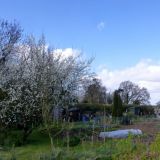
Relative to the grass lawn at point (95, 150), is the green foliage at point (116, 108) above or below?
above

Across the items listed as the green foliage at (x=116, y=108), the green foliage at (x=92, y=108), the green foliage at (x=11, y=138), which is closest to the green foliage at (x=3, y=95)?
the green foliage at (x=11, y=138)

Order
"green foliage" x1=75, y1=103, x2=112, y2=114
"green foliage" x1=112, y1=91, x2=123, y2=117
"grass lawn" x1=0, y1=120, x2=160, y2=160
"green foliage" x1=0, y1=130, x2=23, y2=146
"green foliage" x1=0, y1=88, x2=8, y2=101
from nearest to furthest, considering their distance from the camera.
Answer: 1. "grass lawn" x1=0, y1=120, x2=160, y2=160
2. "green foliage" x1=0, y1=130, x2=23, y2=146
3. "green foliage" x1=0, y1=88, x2=8, y2=101
4. "green foliage" x1=112, y1=91, x2=123, y2=117
5. "green foliage" x1=75, y1=103, x2=112, y2=114

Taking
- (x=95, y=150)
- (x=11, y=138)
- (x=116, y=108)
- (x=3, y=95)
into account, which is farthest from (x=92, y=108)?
(x=95, y=150)

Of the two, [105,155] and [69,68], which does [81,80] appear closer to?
[69,68]

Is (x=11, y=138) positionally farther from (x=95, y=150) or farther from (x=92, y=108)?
(x=92, y=108)

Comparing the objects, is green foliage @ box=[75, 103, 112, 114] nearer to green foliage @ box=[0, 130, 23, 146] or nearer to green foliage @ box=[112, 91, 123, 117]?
green foliage @ box=[112, 91, 123, 117]

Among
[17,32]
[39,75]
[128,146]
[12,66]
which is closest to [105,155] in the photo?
[128,146]

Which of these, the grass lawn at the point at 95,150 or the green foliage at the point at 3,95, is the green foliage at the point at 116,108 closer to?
the grass lawn at the point at 95,150

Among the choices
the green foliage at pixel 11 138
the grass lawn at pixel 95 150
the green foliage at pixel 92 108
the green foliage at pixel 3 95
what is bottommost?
the grass lawn at pixel 95 150

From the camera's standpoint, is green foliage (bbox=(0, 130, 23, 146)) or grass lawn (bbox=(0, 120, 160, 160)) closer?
grass lawn (bbox=(0, 120, 160, 160))

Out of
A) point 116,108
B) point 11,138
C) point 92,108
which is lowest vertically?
point 11,138

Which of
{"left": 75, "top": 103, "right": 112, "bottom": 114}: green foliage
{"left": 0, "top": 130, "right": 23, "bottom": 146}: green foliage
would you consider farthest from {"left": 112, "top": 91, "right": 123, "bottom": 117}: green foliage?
{"left": 0, "top": 130, "right": 23, "bottom": 146}: green foliage

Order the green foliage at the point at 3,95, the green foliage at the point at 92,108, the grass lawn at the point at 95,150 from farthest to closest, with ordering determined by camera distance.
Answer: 1. the green foliage at the point at 92,108
2. the green foliage at the point at 3,95
3. the grass lawn at the point at 95,150

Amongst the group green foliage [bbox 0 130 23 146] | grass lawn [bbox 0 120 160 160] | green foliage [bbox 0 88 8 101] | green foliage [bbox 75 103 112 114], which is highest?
green foliage [bbox 75 103 112 114]
